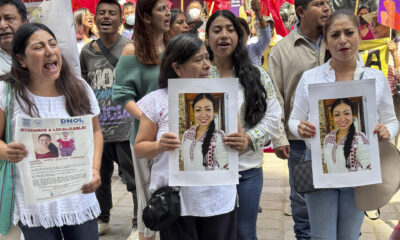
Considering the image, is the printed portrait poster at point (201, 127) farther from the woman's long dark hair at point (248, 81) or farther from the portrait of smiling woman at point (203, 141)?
the woman's long dark hair at point (248, 81)

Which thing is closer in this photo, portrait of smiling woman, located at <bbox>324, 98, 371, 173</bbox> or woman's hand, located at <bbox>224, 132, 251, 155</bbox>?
woman's hand, located at <bbox>224, 132, 251, 155</bbox>

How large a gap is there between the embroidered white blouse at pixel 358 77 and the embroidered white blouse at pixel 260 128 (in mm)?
127

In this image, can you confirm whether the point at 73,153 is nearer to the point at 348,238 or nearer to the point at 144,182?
the point at 144,182

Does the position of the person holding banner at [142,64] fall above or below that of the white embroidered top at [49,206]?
above

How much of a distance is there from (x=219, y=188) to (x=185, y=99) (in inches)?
21.2

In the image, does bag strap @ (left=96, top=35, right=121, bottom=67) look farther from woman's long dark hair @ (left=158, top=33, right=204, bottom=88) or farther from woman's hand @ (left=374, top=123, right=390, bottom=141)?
woman's hand @ (left=374, top=123, right=390, bottom=141)

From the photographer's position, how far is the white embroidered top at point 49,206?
8.55 ft

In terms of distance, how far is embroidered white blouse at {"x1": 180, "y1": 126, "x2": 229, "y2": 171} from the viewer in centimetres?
256

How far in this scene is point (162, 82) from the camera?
9.45ft

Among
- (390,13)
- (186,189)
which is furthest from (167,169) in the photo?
(390,13)

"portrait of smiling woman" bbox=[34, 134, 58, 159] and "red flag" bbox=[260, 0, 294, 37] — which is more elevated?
"red flag" bbox=[260, 0, 294, 37]

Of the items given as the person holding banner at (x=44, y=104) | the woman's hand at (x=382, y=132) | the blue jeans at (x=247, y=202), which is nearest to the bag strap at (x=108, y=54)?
the person holding banner at (x=44, y=104)

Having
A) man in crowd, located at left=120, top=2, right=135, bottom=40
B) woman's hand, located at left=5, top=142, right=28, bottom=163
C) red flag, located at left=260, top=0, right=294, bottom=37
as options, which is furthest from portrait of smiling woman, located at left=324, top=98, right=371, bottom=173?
man in crowd, located at left=120, top=2, right=135, bottom=40

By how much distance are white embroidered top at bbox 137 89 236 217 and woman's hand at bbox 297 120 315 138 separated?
489 millimetres
